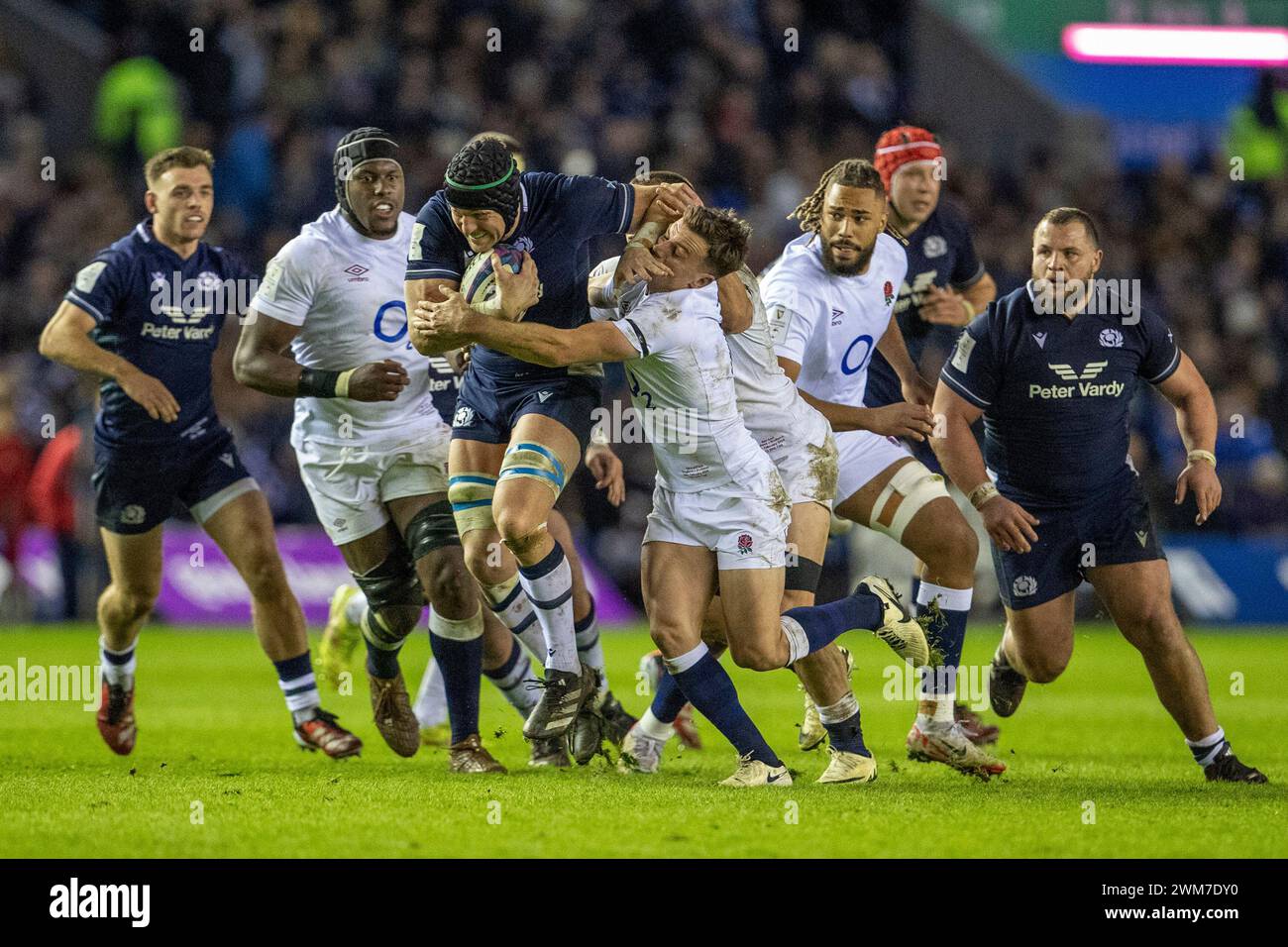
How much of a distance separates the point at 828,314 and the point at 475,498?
6.07 feet

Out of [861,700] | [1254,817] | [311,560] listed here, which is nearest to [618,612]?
[311,560]

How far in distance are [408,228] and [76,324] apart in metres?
1.62

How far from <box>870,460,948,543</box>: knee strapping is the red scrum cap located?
5.62 ft

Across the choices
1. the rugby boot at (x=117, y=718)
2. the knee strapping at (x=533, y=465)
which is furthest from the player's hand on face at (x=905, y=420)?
the rugby boot at (x=117, y=718)

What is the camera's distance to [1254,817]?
633 centimetres

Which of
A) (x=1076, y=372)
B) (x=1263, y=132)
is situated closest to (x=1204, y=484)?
(x=1076, y=372)

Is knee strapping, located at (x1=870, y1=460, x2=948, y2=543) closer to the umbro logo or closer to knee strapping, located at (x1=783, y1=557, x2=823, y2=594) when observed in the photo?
knee strapping, located at (x1=783, y1=557, x2=823, y2=594)

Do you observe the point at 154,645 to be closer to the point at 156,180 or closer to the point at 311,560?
the point at 311,560

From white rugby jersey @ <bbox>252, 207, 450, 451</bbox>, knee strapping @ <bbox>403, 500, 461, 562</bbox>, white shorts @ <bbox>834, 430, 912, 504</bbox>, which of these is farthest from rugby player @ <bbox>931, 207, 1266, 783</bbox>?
white rugby jersey @ <bbox>252, 207, 450, 451</bbox>

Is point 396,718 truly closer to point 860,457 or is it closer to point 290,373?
point 290,373

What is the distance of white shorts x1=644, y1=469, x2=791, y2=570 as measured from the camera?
6969 millimetres

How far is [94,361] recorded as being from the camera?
8.10 m

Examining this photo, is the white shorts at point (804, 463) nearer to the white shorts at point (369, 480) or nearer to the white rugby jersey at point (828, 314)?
the white rugby jersey at point (828, 314)

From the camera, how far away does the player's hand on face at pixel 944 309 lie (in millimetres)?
8648
